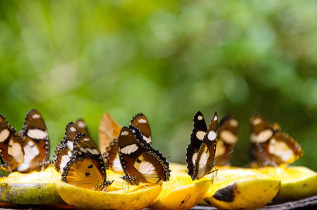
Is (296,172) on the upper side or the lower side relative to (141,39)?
lower

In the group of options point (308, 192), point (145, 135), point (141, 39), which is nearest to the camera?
point (308, 192)

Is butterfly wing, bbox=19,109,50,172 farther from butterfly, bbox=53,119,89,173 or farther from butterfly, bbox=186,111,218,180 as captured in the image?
butterfly, bbox=186,111,218,180

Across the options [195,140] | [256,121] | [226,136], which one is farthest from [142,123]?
[256,121]

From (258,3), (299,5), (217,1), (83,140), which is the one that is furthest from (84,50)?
(83,140)

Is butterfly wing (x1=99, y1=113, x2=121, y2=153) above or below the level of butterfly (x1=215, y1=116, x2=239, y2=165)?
above

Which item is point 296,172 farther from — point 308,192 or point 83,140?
point 83,140

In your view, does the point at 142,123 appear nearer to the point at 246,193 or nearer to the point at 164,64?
the point at 246,193

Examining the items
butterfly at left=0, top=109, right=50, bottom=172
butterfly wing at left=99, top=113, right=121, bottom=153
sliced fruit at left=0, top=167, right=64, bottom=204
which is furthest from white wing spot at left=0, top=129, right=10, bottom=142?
butterfly wing at left=99, top=113, right=121, bottom=153
